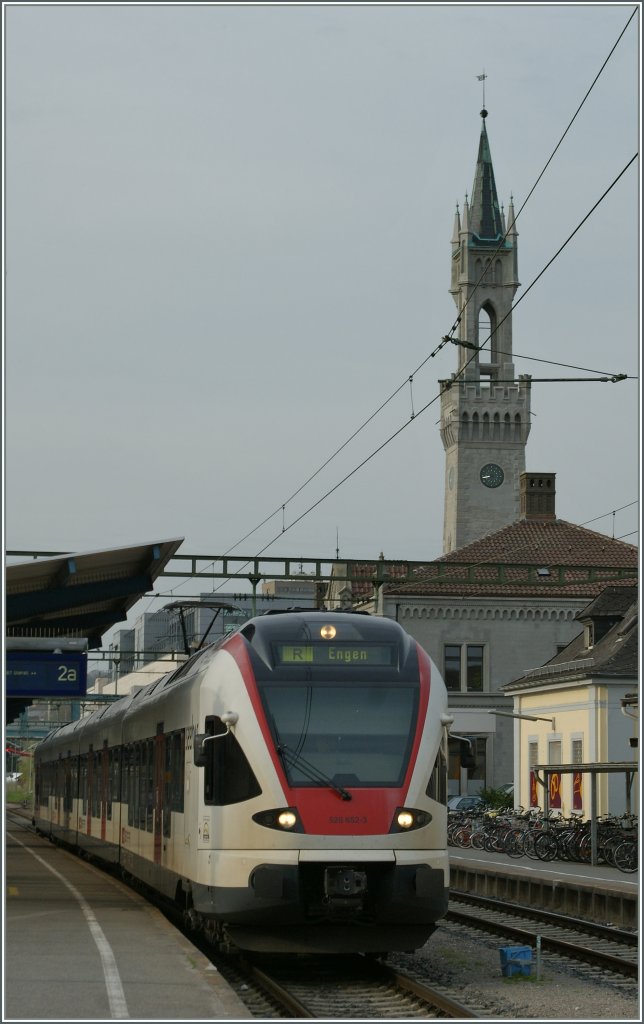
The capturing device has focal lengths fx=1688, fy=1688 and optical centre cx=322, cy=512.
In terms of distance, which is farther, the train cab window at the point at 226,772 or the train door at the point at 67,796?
the train door at the point at 67,796

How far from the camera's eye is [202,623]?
138 m

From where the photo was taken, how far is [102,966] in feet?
43.0

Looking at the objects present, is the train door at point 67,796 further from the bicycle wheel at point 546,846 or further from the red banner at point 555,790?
the red banner at point 555,790

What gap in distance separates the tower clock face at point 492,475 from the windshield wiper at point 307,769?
8243 cm

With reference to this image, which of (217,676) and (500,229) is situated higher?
(500,229)

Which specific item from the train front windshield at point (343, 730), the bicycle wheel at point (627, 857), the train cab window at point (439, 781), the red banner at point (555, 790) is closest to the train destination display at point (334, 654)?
the train front windshield at point (343, 730)

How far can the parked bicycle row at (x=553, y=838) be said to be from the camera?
31.5 meters

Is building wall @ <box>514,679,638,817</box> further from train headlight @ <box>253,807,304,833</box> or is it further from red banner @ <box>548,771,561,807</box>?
train headlight @ <box>253,807,304,833</box>

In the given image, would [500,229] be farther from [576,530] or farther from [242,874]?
[242,874]

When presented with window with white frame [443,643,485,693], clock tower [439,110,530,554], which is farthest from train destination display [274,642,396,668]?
clock tower [439,110,530,554]

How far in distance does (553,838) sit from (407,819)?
20.5 m

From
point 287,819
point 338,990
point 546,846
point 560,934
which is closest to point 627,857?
point 546,846

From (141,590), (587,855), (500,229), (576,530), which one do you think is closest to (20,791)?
(500,229)

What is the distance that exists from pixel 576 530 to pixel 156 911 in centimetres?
4865
